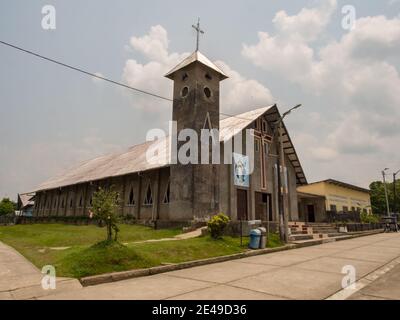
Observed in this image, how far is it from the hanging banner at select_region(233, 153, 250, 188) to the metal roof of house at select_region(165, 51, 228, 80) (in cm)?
665

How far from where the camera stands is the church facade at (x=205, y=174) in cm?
2083

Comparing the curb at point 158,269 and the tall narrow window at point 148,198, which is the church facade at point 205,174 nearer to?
the tall narrow window at point 148,198

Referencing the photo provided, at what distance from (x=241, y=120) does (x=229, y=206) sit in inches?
296

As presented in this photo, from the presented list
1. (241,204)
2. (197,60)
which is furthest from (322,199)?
(197,60)

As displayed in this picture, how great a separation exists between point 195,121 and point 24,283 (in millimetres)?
15573

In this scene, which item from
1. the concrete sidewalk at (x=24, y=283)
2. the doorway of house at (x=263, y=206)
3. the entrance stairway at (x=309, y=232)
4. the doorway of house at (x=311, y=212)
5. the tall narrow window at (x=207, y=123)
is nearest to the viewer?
the concrete sidewalk at (x=24, y=283)

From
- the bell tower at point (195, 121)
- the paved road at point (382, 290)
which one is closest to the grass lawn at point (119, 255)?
the bell tower at point (195, 121)

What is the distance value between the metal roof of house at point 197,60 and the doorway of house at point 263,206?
34.4 feet

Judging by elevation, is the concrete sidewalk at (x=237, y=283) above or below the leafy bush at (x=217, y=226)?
below

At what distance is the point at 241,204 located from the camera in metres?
23.9

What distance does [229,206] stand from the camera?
22578mm

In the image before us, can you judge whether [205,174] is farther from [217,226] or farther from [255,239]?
[255,239]
